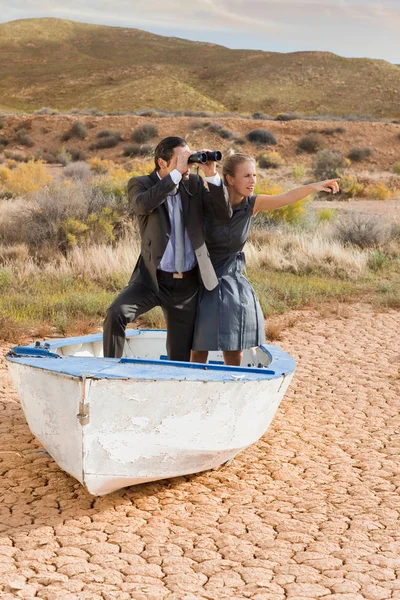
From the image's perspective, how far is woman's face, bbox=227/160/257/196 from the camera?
502 centimetres

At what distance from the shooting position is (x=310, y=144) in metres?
37.2

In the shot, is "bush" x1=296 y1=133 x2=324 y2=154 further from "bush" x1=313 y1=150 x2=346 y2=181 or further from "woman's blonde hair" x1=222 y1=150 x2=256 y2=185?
"woman's blonde hair" x1=222 y1=150 x2=256 y2=185

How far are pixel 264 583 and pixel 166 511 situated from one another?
1.00 metres

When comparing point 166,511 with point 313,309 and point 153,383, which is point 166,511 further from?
point 313,309

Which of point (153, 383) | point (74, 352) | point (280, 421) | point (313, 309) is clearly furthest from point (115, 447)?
point (313, 309)

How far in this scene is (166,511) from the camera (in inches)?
183

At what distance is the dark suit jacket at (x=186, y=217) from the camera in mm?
4902

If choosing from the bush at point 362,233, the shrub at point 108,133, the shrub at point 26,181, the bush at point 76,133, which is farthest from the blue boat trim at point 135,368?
the bush at point 76,133

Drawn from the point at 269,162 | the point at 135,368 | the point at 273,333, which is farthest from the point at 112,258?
the point at 269,162

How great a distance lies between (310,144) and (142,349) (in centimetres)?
3193

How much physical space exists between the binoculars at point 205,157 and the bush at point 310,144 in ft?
109

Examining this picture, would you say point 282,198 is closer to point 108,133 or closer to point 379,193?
point 379,193

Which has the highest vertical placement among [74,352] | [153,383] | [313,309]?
[153,383]

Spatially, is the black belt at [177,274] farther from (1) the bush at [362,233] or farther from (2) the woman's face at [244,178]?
(1) the bush at [362,233]
